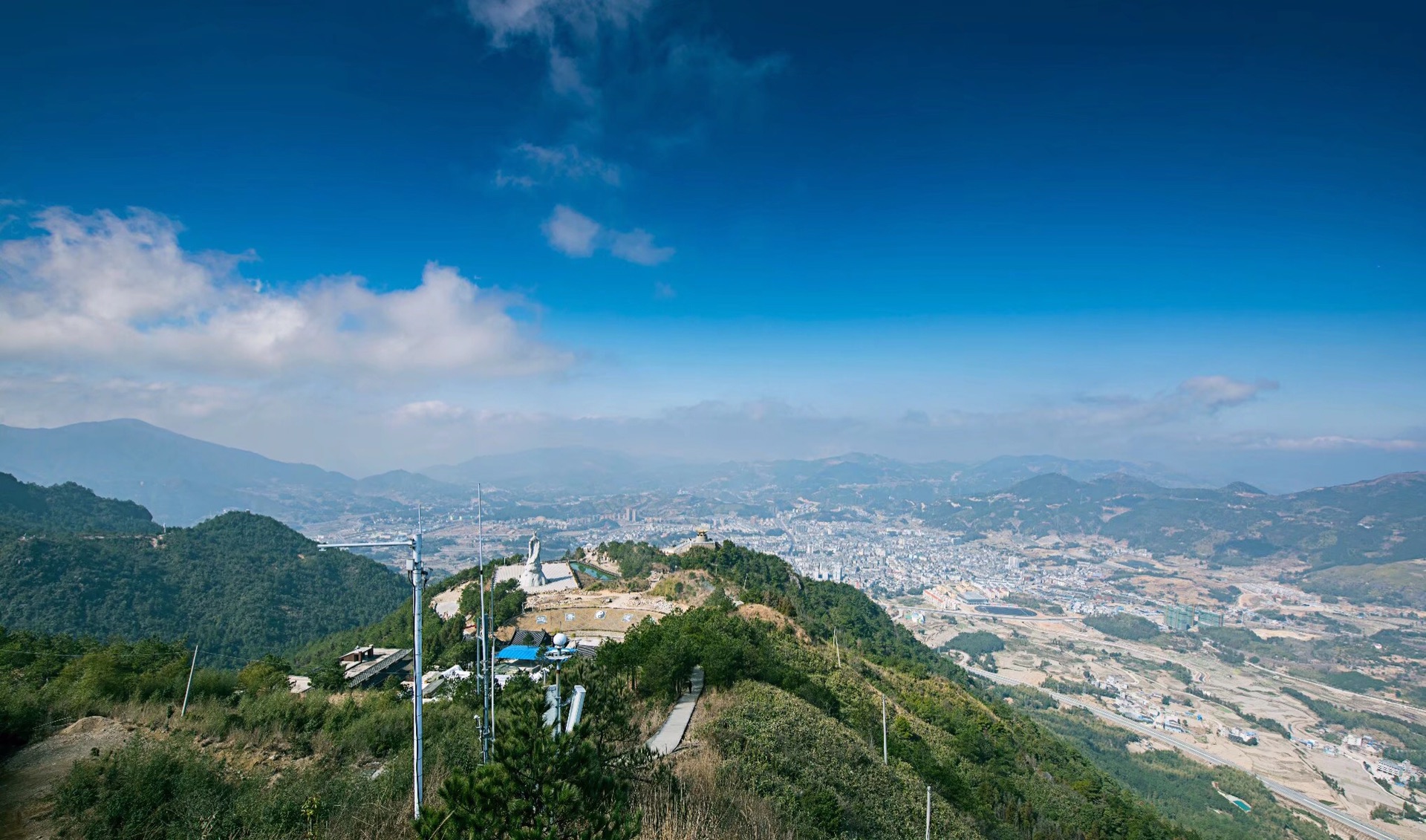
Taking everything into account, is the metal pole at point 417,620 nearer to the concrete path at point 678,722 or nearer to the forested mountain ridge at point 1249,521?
the concrete path at point 678,722

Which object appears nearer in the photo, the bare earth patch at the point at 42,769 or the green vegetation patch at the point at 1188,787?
the bare earth patch at the point at 42,769

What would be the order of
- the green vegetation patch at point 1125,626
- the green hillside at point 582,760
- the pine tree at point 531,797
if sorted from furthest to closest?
the green vegetation patch at point 1125,626, the green hillside at point 582,760, the pine tree at point 531,797

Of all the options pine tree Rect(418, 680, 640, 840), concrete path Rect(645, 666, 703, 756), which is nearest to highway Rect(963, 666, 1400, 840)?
concrete path Rect(645, 666, 703, 756)

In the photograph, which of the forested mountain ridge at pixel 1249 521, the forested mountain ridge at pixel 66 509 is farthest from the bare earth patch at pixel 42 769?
the forested mountain ridge at pixel 1249 521

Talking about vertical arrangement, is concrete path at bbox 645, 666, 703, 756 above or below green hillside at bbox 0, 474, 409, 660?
above

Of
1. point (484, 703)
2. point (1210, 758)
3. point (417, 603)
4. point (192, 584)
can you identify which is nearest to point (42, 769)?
point (484, 703)

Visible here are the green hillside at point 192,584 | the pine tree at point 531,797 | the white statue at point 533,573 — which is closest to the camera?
the pine tree at point 531,797

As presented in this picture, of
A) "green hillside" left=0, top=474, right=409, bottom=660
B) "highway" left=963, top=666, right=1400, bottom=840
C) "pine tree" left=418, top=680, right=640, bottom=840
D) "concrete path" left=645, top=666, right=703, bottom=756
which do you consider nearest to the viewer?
"pine tree" left=418, top=680, right=640, bottom=840

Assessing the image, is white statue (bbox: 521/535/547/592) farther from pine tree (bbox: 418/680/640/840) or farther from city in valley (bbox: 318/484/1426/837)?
pine tree (bbox: 418/680/640/840)
